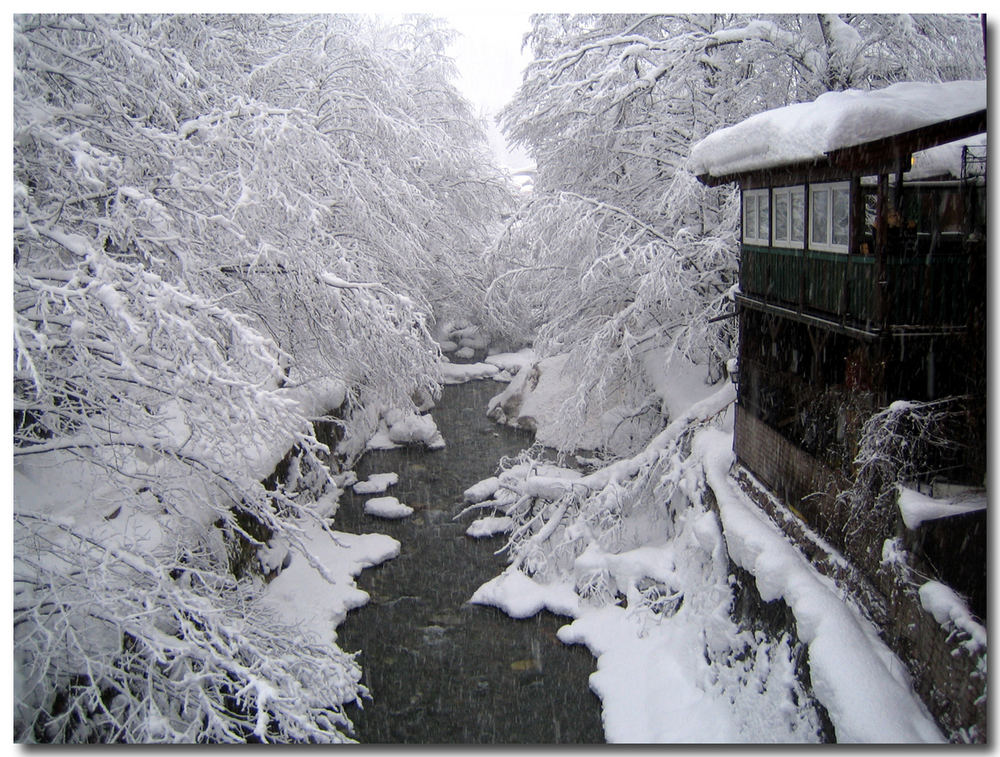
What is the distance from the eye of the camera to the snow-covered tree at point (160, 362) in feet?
16.5

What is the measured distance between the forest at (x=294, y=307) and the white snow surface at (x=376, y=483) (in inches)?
24.2

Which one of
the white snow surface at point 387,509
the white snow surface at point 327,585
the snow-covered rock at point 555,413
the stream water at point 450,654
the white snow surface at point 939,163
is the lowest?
the stream water at point 450,654

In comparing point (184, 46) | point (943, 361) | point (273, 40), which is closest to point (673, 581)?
point (943, 361)

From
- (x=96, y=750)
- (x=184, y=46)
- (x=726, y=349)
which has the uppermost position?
(x=184, y=46)

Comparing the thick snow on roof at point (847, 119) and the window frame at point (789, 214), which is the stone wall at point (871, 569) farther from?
the thick snow on roof at point (847, 119)

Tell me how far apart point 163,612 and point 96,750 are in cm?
112

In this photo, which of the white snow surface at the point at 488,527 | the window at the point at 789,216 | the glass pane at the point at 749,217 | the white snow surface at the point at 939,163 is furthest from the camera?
the white snow surface at the point at 488,527

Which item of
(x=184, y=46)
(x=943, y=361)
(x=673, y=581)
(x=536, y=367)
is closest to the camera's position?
(x=943, y=361)

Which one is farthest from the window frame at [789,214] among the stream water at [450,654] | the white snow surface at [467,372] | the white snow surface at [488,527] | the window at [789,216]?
the white snow surface at [467,372]

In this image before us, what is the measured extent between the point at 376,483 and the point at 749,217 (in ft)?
29.5

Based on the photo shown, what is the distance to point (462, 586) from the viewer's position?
11.2 metres

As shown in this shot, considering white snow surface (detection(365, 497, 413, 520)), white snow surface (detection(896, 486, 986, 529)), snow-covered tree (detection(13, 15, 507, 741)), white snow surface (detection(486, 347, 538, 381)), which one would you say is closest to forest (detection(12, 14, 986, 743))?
snow-covered tree (detection(13, 15, 507, 741))

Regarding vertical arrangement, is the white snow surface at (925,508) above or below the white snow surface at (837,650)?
above

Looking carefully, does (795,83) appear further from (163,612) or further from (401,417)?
(163,612)
